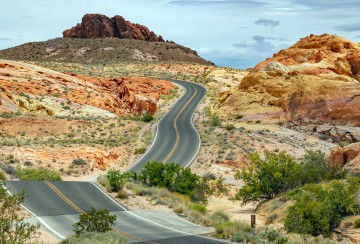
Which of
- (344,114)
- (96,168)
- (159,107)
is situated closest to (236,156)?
(96,168)

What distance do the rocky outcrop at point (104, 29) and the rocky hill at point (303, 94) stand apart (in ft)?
318

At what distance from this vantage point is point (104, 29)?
571 feet

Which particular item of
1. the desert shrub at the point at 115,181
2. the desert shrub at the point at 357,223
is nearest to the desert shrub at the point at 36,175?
the desert shrub at the point at 115,181

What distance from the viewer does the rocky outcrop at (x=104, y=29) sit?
17412 cm

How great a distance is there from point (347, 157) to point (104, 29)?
498 ft

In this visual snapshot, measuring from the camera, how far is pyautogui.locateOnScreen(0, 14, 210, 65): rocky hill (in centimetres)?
14612

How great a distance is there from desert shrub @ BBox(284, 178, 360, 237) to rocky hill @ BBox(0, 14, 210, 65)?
382 feet

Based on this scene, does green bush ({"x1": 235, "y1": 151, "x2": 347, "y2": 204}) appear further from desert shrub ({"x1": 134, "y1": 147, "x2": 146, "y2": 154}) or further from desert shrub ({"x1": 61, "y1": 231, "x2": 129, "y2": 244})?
desert shrub ({"x1": 134, "y1": 147, "x2": 146, "y2": 154})

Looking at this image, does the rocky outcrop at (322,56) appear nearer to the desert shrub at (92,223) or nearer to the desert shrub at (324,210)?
the desert shrub at (324,210)

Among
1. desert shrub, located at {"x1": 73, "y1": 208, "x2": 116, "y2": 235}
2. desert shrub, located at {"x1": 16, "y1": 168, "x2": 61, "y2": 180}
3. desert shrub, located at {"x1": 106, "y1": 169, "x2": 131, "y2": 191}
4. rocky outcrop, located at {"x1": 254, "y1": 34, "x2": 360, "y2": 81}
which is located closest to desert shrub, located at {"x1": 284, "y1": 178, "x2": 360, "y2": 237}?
desert shrub, located at {"x1": 73, "y1": 208, "x2": 116, "y2": 235}

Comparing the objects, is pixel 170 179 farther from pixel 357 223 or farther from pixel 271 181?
pixel 357 223

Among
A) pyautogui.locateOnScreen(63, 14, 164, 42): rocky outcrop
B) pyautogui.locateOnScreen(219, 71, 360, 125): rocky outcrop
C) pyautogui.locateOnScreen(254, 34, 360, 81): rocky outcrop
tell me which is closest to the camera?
pyautogui.locateOnScreen(219, 71, 360, 125): rocky outcrop

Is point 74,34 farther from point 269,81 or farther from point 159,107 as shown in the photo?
point 269,81

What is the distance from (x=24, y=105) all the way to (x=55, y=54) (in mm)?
92648
